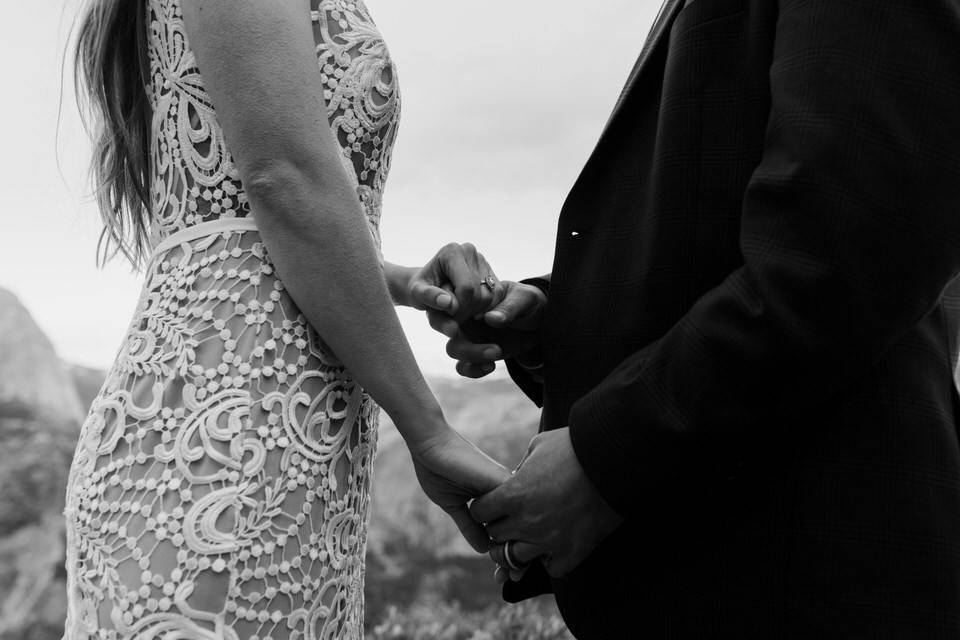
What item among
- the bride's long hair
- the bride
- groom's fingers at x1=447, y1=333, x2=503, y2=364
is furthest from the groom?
the bride's long hair

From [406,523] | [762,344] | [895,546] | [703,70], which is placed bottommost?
[406,523]

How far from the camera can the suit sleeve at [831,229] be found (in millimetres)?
1170

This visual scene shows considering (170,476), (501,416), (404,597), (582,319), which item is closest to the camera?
(170,476)

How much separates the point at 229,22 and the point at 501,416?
3.65m

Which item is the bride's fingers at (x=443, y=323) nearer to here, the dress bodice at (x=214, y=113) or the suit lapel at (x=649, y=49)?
the dress bodice at (x=214, y=113)

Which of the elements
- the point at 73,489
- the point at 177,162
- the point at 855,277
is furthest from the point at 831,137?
the point at 73,489

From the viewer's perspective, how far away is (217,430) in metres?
1.37

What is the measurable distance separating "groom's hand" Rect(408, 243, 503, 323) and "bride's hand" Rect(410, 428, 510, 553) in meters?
0.30

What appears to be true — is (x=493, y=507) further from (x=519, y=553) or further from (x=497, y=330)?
(x=497, y=330)

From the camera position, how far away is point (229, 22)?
1.41 metres

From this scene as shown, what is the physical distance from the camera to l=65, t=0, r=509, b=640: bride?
4.40ft

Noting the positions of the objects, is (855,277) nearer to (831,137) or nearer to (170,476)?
(831,137)

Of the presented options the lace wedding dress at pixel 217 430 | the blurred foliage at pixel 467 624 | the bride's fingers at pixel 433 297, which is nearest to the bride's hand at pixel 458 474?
the lace wedding dress at pixel 217 430

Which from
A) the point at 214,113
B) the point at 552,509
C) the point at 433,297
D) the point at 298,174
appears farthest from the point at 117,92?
the point at 552,509
